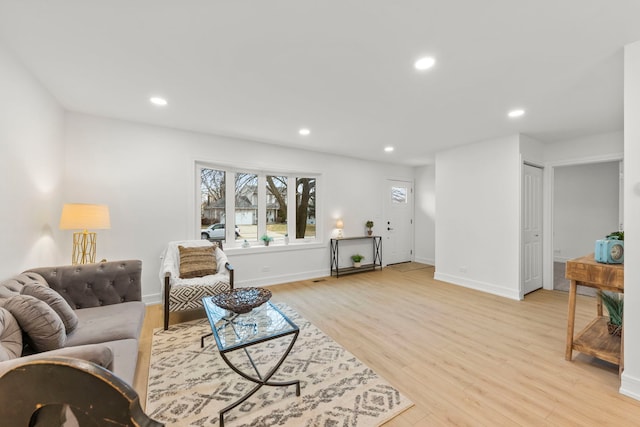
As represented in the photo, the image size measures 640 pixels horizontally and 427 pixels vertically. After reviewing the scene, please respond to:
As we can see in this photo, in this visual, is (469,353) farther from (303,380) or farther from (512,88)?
(512,88)

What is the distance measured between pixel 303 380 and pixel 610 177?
7.70 meters

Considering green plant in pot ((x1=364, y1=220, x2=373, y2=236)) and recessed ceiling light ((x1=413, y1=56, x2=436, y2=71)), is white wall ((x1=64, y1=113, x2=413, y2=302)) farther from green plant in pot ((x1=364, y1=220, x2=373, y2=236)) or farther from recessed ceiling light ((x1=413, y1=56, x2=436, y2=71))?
recessed ceiling light ((x1=413, y1=56, x2=436, y2=71))

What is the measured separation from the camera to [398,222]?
6.50m

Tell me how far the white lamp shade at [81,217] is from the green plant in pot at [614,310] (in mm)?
4851

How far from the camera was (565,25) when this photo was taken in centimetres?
170

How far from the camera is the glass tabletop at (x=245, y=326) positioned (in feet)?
5.78

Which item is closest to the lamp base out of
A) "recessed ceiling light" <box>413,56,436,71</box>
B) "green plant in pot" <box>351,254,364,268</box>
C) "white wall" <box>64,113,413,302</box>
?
"white wall" <box>64,113,413,302</box>

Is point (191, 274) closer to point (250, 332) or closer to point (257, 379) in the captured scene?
point (250, 332)

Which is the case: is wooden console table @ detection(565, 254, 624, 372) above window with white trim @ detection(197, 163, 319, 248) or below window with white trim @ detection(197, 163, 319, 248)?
below

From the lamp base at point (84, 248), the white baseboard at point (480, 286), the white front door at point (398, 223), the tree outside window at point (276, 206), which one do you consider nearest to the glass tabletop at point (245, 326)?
the lamp base at point (84, 248)

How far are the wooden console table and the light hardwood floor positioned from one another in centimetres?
16

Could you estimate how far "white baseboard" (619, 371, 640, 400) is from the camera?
1832 mm

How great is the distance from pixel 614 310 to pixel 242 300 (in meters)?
3.18

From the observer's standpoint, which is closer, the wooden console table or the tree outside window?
the wooden console table
